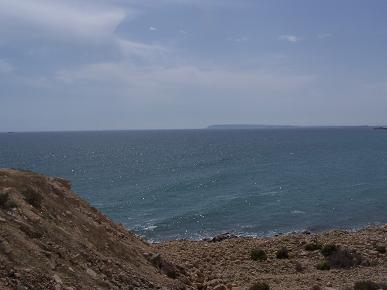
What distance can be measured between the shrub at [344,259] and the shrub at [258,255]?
2.99 meters

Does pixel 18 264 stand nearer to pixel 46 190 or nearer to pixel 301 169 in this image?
pixel 46 190

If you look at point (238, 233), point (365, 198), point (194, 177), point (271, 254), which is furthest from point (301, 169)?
point (271, 254)

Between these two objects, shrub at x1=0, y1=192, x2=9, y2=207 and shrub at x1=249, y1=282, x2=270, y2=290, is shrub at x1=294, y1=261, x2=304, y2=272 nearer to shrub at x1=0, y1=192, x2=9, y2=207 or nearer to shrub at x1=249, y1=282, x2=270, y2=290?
shrub at x1=249, y1=282, x2=270, y2=290

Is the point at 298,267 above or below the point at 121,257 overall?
below

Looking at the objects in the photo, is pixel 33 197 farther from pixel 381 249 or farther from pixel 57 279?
pixel 381 249

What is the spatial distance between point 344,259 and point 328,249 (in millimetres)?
1684

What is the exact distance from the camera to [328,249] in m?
24.7

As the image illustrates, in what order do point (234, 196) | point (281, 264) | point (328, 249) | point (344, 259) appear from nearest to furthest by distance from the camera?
point (344, 259)
point (281, 264)
point (328, 249)
point (234, 196)

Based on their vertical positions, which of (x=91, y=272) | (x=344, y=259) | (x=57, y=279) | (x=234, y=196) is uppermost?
(x=57, y=279)

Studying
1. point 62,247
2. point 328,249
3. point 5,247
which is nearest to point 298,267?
point 328,249

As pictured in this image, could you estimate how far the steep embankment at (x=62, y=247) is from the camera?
42.7 feet

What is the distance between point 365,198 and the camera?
5156cm

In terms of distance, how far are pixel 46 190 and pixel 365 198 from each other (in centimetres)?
4002

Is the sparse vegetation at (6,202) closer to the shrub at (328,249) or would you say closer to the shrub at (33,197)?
the shrub at (33,197)
